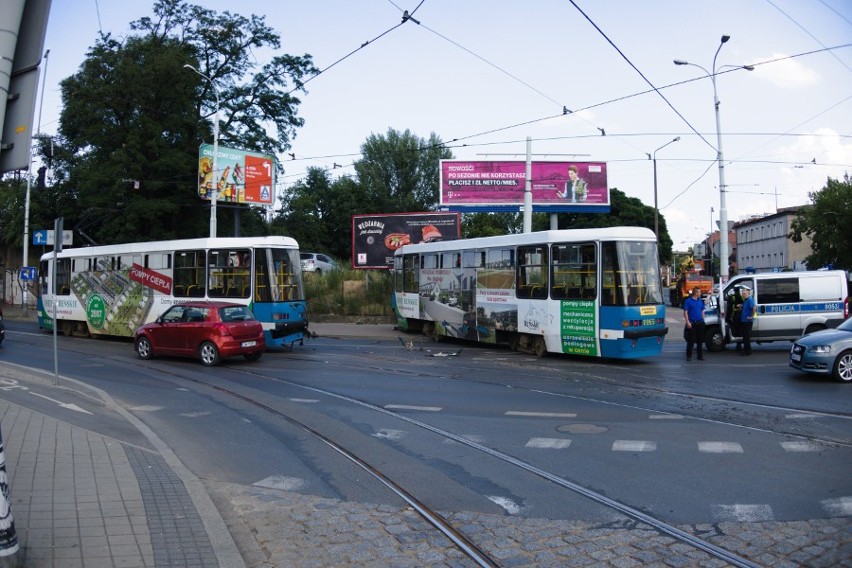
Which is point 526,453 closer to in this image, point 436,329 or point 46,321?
point 436,329

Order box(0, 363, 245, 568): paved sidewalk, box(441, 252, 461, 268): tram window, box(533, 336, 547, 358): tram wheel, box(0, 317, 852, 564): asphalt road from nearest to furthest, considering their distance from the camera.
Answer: box(0, 363, 245, 568): paved sidewalk
box(0, 317, 852, 564): asphalt road
box(533, 336, 547, 358): tram wheel
box(441, 252, 461, 268): tram window

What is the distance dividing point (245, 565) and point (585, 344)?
1375 cm

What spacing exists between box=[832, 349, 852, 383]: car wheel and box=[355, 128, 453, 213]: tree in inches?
2125

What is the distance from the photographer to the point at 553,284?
59.8 ft

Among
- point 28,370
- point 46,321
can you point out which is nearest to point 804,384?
point 28,370

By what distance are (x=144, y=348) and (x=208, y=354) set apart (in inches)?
98.0

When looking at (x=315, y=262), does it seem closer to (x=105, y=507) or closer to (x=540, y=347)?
(x=540, y=347)

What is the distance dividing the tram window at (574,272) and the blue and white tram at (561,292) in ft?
0.08

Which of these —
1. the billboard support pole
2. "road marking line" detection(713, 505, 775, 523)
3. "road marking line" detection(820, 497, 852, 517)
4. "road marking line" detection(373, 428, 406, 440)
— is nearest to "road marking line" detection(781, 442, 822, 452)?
"road marking line" detection(820, 497, 852, 517)

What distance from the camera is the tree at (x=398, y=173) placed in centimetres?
6662

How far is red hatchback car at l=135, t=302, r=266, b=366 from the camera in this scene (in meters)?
17.3

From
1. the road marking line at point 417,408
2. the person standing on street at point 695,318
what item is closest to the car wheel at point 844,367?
the person standing on street at point 695,318

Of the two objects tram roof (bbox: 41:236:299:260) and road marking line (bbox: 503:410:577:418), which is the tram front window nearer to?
road marking line (bbox: 503:410:577:418)

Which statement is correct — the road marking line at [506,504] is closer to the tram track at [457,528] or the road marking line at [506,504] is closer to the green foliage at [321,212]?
the tram track at [457,528]
